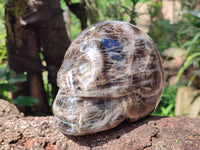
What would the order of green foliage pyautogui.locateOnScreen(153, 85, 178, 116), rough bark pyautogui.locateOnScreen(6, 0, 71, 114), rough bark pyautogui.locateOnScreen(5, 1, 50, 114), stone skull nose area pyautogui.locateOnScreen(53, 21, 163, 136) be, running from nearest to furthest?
stone skull nose area pyautogui.locateOnScreen(53, 21, 163, 136)
rough bark pyautogui.locateOnScreen(6, 0, 71, 114)
rough bark pyautogui.locateOnScreen(5, 1, 50, 114)
green foliage pyautogui.locateOnScreen(153, 85, 178, 116)

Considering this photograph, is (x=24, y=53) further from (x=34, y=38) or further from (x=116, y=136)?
(x=116, y=136)

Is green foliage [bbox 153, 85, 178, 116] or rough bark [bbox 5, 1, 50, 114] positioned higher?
rough bark [bbox 5, 1, 50, 114]

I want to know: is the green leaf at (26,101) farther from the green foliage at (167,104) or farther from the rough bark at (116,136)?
the green foliage at (167,104)

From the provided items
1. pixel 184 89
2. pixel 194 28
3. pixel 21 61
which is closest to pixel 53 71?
pixel 21 61

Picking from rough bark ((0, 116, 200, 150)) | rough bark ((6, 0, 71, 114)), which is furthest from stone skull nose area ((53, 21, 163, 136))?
rough bark ((6, 0, 71, 114))

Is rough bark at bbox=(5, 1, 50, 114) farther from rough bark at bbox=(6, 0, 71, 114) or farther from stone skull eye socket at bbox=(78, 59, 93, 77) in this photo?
stone skull eye socket at bbox=(78, 59, 93, 77)

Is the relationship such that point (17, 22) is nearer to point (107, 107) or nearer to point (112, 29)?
point (112, 29)

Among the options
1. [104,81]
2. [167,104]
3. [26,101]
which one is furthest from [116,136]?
[167,104]
